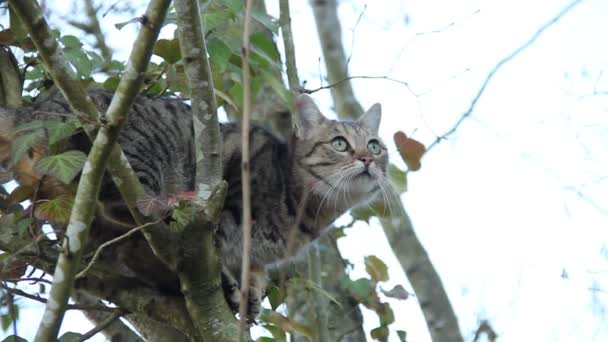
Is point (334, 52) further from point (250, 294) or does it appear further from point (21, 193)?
point (21, 193)

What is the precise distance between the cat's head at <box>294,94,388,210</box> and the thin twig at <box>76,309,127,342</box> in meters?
1.90

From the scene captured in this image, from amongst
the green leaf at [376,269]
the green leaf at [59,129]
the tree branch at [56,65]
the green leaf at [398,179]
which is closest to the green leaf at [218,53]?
the green leaf at [59,129]

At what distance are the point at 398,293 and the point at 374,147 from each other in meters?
1.44

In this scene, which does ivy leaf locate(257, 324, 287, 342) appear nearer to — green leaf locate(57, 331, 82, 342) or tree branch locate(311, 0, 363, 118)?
green leaf locate(57, 331, 82, 342)

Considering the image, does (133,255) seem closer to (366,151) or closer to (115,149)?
(115,149)

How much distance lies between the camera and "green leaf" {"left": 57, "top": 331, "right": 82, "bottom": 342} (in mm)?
3832

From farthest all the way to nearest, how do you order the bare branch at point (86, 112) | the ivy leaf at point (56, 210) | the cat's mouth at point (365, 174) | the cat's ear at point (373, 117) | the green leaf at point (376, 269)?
the cat's ear at point (373, 117)
the cat's mouth at point (365, 174)
the green leaf at point (376, 269)
the ivy leaf at point (56, 210)
the bare branch at point (86, 112)

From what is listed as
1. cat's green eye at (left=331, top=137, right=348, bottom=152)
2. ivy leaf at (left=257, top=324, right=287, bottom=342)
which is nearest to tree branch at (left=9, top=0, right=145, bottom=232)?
ivy leaf at (left=257, top=324, right=287, bottom=342)

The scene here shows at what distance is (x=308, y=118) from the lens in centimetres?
623

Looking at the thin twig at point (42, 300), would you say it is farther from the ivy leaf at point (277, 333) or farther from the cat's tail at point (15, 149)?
the ivy leaf at point (277, 333)

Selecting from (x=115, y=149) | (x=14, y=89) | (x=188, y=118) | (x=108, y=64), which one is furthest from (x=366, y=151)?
(x=115, y=149)

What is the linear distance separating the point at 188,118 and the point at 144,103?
0.32m

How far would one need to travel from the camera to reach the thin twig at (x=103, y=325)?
3856 millimetres

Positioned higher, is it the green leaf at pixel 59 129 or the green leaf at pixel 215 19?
the green leaf at pixel 215 19
